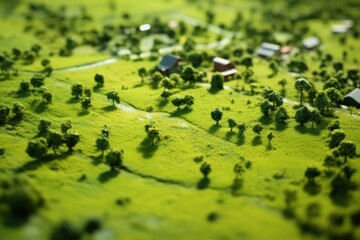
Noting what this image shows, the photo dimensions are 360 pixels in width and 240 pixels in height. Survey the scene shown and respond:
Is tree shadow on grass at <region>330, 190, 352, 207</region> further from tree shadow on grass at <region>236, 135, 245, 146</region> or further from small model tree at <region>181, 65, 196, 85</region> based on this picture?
small model tree at <region>181, 65, 196, 85</region>

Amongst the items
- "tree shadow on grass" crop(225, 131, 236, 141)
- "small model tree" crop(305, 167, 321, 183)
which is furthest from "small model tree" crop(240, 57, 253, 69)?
"small model tree" crop(305, 167, 321, 183)

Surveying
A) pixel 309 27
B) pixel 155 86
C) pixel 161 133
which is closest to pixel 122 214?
pixel 161 133

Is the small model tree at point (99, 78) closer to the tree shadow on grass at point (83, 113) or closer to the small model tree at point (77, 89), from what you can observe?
the small model tree at point (77, 89)

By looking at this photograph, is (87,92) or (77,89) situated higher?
(77,89)

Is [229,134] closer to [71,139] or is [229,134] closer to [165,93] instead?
[165,93]

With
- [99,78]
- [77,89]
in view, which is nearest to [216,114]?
[77,89]

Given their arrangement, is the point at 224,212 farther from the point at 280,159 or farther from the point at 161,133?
the point at 161,133
